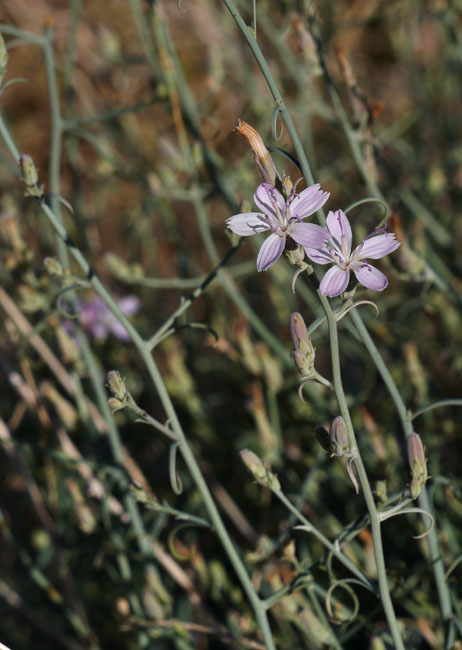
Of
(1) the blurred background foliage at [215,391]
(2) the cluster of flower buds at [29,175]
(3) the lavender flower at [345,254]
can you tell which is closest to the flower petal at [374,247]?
(3) the lavender flower at [345,254]

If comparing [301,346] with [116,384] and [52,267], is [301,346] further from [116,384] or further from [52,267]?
[52,267]

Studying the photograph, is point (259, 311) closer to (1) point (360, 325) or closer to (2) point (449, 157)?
(2) point (449, 157)

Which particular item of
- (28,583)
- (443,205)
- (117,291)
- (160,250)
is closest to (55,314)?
(28,583)

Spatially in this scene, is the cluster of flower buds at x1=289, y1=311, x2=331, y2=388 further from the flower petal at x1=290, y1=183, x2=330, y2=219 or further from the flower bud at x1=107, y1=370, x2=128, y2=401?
the flower bud at x1=107, y1=370, x2=128, y2=401

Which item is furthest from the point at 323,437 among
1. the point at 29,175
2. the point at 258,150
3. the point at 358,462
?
the point at 29,175

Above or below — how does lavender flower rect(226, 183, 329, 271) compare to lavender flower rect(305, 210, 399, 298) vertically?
above

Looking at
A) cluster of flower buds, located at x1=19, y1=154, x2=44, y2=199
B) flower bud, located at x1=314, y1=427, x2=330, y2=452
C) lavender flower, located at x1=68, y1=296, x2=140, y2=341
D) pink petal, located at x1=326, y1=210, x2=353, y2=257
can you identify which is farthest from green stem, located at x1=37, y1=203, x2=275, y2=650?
lavender flower, located at x1=68, y1=296, x2=140, y2=341
